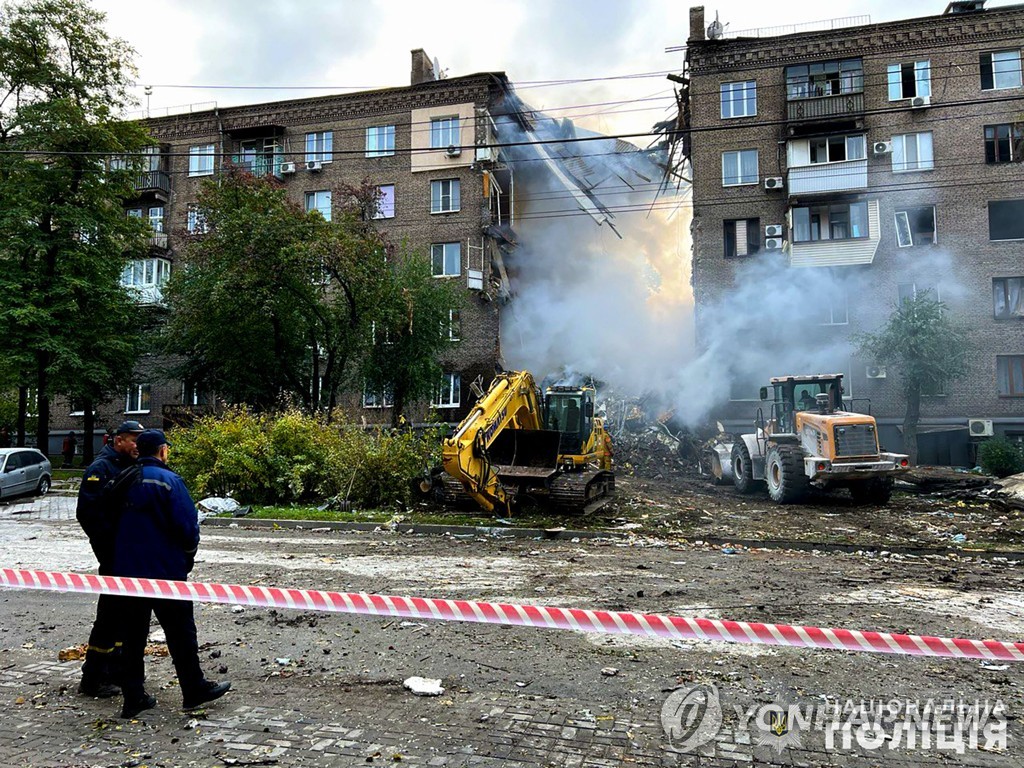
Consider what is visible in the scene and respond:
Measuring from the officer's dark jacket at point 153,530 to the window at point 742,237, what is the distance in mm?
29396

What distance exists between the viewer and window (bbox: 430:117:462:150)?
32219 millimetres

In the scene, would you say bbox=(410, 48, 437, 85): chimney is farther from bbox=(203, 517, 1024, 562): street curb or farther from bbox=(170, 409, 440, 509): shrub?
bbox=(203, 517, 1024, 562): street curb

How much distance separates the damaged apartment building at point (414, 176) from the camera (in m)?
31.7

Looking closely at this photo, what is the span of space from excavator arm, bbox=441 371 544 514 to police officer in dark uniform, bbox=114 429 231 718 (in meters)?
7.42

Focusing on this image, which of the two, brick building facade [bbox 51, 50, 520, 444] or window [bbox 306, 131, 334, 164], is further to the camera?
window [bbox 306, 131, 334, 164]

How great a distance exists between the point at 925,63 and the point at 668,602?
1228 inches

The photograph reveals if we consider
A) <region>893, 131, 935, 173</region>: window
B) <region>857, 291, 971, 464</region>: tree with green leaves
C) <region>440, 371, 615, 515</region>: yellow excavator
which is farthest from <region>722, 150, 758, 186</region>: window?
<region>440, 371, 615, 515</region>: yellow excavator

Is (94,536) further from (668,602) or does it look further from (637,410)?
(637,410)

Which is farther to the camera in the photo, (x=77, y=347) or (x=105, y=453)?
(x=77, y=347)

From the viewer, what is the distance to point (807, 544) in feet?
36.6

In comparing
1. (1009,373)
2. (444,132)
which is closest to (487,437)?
(444,132)

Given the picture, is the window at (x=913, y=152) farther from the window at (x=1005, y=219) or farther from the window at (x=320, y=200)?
the window at (x=320, y=200)

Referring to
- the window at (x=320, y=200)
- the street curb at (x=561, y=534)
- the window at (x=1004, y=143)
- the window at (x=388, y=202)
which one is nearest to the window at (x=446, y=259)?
the window at (x=388, y=202)

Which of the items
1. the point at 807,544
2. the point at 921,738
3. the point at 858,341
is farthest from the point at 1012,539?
the point at 858,341
